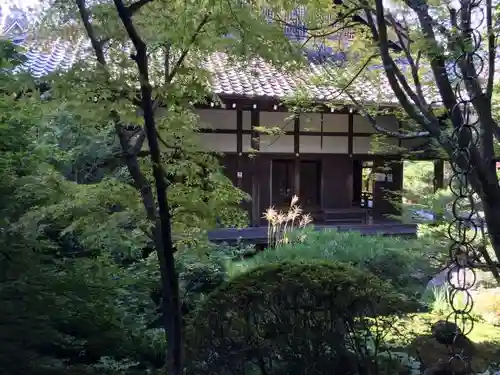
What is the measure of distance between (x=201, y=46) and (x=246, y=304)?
164 cm

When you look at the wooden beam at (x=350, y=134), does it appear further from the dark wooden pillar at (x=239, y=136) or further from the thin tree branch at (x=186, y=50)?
the thin tree branch at (x=186, y=50)

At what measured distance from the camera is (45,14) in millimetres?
2725

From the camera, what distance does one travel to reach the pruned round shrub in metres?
3.16

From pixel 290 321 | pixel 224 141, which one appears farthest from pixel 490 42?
pixel 224 141

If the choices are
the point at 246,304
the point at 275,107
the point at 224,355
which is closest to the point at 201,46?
the point at 246,304

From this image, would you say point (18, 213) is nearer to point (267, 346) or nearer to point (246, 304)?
point (246, 304)

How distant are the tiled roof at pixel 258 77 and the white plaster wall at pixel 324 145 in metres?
1.69

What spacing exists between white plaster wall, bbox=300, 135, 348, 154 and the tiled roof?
169 cm

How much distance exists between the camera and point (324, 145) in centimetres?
1175

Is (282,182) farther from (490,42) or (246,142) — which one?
(490,42)

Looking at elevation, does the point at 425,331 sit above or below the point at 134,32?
below

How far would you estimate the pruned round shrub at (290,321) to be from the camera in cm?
316

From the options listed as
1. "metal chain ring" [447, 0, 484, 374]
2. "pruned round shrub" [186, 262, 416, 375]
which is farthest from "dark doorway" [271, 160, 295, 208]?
"pruned round shrub" [186, 262, 416, 375]

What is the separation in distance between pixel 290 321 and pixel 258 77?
1637 mm
